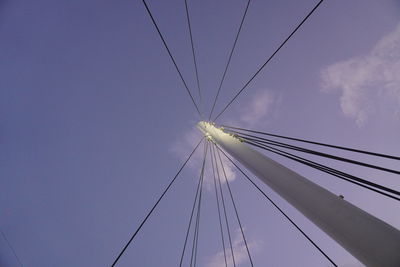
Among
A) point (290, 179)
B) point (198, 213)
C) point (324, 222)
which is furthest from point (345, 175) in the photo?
point (198, 213)

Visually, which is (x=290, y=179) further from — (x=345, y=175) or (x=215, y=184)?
(x=215, y=184)

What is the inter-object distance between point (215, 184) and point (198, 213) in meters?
1.52

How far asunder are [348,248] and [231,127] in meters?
5.72

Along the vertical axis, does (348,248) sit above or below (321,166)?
below

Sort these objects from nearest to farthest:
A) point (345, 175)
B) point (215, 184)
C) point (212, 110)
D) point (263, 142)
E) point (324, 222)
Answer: point (324, 222) < point (345, 175) < point (263, 142) < point (215, 184) < point (212, 110)

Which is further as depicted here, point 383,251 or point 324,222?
point 324,222

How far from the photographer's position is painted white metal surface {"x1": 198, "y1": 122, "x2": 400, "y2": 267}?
69.9 inches

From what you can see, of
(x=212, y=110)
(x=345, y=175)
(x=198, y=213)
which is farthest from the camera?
(x=212, y=110)

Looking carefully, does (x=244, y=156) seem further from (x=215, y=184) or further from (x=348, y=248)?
(x=215, y=184)

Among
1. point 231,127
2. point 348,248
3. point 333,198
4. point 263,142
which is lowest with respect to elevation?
point 348,248

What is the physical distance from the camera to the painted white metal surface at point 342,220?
1776 millimetres

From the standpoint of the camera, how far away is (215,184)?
959 cm

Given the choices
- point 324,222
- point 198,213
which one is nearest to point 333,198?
point 324,222

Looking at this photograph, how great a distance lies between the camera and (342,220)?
2145mm
